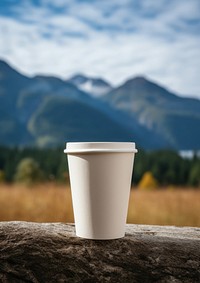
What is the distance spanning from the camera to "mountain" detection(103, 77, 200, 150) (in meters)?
128

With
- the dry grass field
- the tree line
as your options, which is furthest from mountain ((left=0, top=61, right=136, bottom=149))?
the dry grass field

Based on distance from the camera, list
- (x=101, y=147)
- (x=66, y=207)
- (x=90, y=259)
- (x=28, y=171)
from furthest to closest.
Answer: (x=28, y=171), (x=66, y=207), (x=90, y=259), (x=101, y=147)

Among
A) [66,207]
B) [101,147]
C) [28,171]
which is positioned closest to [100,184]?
[101,147]

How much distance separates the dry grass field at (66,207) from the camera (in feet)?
20.2

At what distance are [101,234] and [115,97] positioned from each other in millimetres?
144682

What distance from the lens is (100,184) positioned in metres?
1.85

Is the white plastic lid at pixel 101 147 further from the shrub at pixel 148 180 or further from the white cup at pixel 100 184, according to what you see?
the shrub at pixel 148 180

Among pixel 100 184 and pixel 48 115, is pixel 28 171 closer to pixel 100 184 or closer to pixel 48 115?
pixel 100 184

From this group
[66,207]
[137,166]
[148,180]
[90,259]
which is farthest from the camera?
[137,166]

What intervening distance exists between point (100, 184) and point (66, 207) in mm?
4497

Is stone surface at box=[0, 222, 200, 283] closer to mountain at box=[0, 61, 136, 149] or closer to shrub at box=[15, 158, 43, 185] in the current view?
shrub at box=[15, 158, 43, 185]

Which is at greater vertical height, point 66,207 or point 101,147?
point 101,147

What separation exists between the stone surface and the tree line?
20.6 metres

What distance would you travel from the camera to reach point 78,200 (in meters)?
1.93
